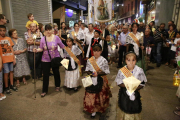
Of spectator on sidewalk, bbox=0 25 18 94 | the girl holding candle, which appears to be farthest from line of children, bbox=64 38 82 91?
the girl holding candle

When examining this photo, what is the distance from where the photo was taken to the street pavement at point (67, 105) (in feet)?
9.39

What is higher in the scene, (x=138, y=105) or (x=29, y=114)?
(x=138, y=105)

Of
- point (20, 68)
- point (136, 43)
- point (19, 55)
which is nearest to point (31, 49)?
point (19, 55)

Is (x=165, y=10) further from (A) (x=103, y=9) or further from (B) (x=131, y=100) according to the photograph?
(B) (x=131, y=100)

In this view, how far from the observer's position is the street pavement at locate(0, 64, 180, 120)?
2863 mm

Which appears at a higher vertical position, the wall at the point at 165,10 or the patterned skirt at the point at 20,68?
the wall at the point at 165,10

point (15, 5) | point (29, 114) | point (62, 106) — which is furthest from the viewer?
point (15, 5)

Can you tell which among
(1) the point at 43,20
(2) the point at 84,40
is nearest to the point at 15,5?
(1) the point at 43,20

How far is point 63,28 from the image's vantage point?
688cm

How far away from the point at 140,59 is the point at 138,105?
2328 millimetres

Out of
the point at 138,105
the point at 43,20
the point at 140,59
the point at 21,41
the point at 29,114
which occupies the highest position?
the point at 43,20

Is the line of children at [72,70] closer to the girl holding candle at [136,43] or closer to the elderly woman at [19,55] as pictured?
the elderly woman at [19,55]

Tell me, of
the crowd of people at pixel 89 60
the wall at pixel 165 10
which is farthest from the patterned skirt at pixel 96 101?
the wall at pixel 165 10

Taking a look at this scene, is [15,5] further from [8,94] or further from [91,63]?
[91,63]
